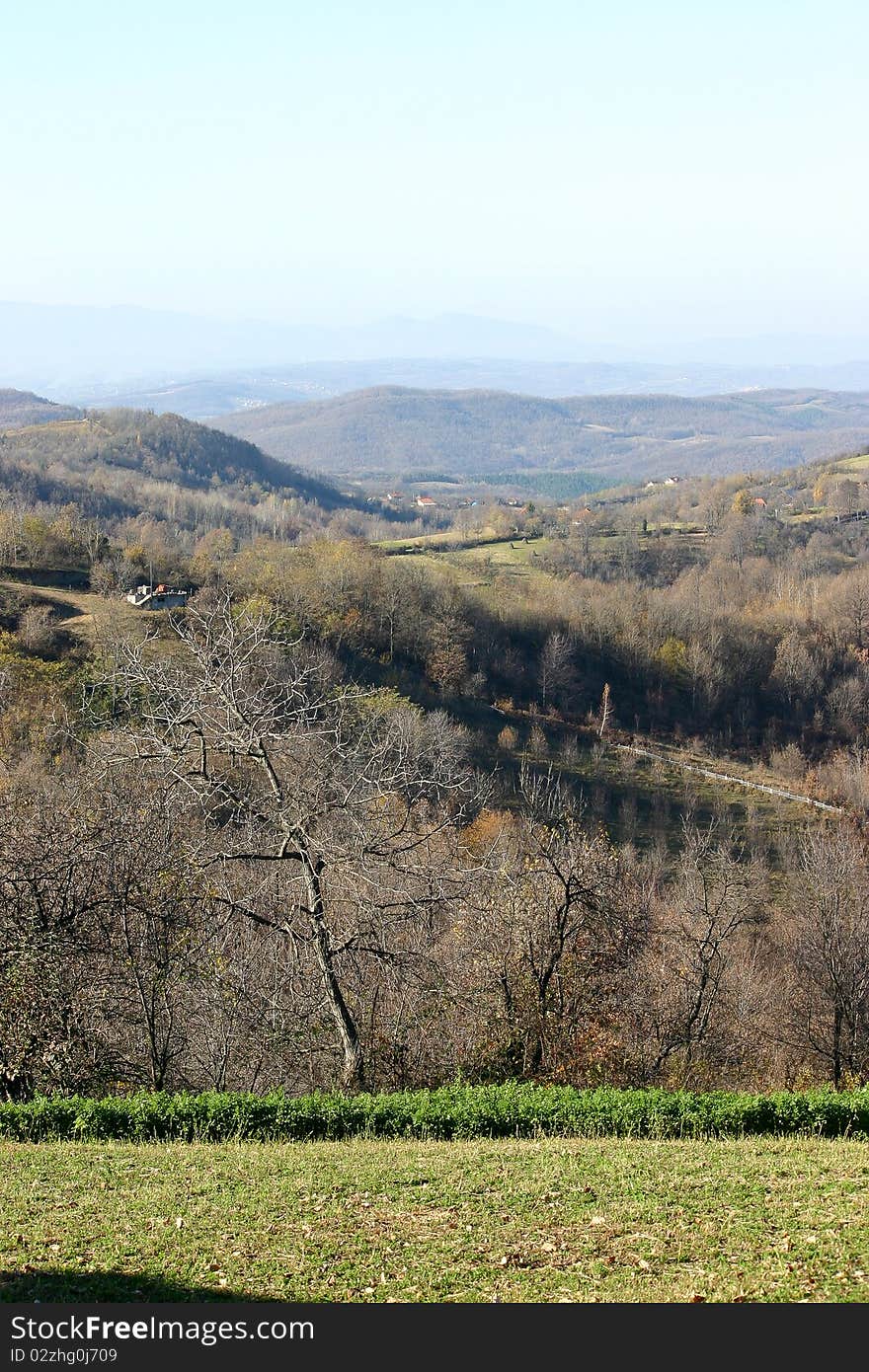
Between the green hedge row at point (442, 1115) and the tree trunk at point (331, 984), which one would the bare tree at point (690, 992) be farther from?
the tree trunk at point (331, 984)

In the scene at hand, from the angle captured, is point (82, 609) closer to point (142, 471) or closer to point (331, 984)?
point (331, 984)

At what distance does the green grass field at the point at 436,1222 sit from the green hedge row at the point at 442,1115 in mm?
648

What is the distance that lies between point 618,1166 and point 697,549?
356ft

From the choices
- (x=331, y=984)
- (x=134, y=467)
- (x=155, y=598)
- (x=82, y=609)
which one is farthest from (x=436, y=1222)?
(x=134, y=467)

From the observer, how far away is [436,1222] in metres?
8.88

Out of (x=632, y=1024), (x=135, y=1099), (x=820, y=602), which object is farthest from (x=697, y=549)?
(x=135, y=1099)

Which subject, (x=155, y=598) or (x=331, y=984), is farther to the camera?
(x=155, y=598)

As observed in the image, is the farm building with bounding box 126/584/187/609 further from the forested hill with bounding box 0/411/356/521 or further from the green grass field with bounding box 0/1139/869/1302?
the green grass field with bounding box 0/1139/869/1302

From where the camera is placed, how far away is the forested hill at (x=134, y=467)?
114750 mm

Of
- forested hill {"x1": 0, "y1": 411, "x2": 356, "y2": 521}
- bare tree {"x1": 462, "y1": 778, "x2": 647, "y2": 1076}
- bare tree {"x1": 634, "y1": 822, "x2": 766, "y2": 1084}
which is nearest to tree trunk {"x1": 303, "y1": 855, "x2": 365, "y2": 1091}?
bare tree {"x1": 462, "y1": 778, "x2": 647, "y2": 1076}

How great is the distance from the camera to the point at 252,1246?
8.17m

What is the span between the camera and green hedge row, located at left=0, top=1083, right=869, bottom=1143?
41.1 feet

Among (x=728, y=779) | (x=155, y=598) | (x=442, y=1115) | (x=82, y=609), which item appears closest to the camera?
(x=442, y=1115)

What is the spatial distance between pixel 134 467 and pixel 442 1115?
156882 mm
